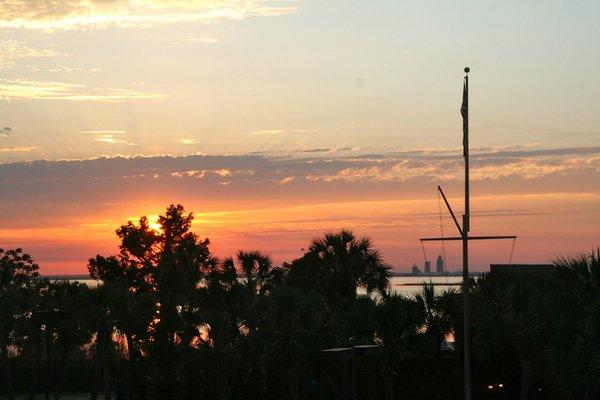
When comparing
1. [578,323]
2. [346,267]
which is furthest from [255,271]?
[578,323]

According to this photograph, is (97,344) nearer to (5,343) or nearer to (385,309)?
(5,343)

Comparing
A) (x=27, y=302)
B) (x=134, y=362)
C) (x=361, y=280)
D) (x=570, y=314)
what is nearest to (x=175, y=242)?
(x=27, y=302)

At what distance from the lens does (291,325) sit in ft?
160

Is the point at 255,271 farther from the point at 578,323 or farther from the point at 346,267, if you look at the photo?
the point at 578,323

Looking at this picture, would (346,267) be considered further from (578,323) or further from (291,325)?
(578,323)

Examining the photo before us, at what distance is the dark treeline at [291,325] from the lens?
132 ft

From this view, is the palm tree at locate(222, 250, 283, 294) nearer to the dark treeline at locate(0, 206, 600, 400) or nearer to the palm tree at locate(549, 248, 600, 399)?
the dark treeline at locate(0, 206, 600, 400)

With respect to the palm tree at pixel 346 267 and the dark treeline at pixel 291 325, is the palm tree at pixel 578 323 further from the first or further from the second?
the palm tree at pixel 346 267

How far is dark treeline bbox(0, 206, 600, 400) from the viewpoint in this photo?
40.1 meters

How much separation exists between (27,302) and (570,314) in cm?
4960

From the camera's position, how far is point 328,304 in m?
52.9

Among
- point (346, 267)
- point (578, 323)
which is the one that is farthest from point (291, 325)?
point (578, 323)

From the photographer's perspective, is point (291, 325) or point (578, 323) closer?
point (578, 323)

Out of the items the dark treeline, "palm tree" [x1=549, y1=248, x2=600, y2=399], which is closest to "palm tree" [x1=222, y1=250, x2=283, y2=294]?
the dark treeline
